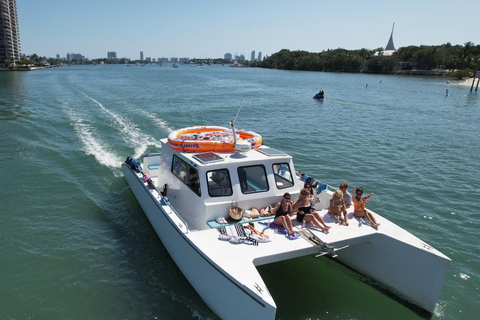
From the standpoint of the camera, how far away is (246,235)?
7.04 meters

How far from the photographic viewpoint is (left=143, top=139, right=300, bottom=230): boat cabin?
783 cm

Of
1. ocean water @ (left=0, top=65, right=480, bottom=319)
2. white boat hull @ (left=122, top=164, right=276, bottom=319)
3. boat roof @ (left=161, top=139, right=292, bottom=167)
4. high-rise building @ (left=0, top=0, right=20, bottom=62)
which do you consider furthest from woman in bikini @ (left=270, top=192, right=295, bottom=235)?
high-rise building @ (left=0, top=0, right=20, bottom=62)

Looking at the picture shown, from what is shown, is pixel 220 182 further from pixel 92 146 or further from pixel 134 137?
pixel 134 137

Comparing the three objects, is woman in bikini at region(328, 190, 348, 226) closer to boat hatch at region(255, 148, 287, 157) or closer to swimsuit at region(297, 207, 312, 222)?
swimsuit at region(297, 207, 312, 222)

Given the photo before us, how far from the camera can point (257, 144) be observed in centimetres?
937

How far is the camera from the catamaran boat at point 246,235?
626 centimetres

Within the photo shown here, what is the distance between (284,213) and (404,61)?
14379 centimetres

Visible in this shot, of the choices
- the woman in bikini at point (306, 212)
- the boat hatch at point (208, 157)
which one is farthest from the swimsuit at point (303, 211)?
the boat hatch at point (208, 157)

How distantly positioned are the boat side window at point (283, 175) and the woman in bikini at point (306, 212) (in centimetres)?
A: 93

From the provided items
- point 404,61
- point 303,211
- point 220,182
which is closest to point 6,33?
point 404,61

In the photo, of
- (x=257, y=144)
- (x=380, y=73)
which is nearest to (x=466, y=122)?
(x=257, y=144)

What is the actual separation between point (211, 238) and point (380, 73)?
13973 centimetres

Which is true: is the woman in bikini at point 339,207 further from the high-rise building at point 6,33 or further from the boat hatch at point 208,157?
the high-rise building at point 6,33

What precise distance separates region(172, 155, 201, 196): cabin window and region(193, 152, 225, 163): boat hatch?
0.30 metres
